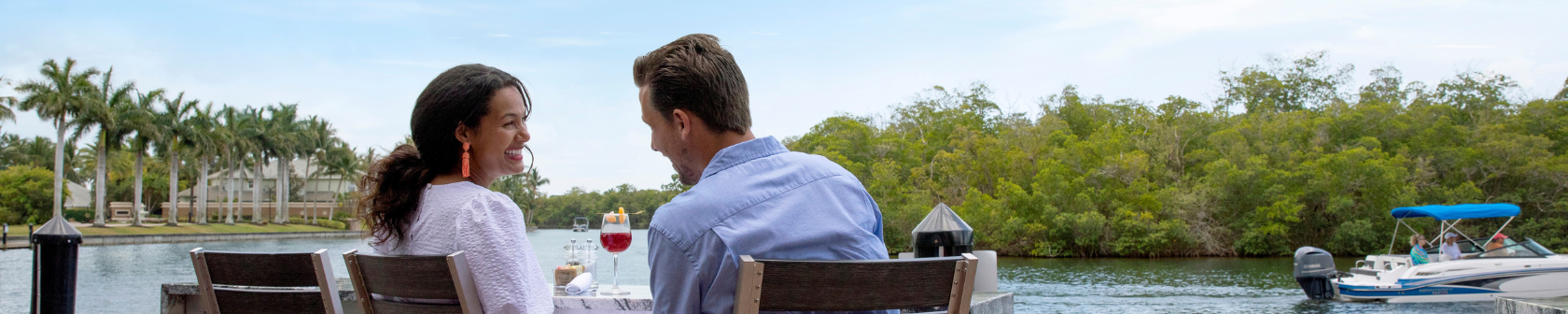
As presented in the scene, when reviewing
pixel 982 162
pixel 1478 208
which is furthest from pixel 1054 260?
pixel 1478 208

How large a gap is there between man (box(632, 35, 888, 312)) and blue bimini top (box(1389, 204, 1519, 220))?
806 inches

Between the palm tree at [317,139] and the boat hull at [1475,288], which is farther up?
the palm tree at [317,139]

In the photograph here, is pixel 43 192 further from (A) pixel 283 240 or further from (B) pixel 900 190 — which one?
(B) pixel 900 190

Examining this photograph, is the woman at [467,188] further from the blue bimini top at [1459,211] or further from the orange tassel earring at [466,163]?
the blue bimini top at [1459,211]

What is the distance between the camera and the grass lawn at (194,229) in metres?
45.6

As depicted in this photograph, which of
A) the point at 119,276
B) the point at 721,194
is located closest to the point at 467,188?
the point at 721,194

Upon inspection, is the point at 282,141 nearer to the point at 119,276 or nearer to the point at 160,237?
the point at 160,237

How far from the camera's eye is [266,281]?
78.9 inches

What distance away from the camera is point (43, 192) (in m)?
54.8

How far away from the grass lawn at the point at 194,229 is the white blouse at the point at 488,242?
47716 millimetres

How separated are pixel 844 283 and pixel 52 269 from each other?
4347 millimetres

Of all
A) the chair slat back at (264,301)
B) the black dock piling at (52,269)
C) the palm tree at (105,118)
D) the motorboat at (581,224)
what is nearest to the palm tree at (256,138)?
the palm tree at (105,118)

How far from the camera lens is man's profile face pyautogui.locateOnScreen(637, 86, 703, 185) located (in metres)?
1.40

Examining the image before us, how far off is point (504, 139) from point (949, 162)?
147ft
